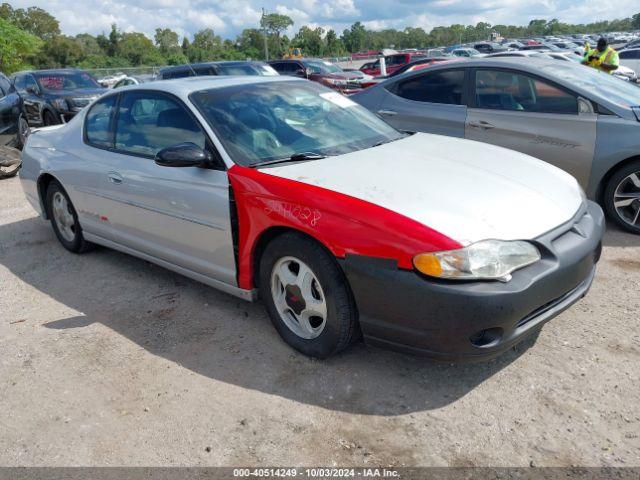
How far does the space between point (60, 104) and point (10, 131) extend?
354cm

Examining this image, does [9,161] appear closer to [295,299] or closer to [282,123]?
[282,123]

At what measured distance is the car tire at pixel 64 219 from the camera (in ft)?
16.5

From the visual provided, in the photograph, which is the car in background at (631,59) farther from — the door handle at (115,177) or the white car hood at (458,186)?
the door handle at (115,177)

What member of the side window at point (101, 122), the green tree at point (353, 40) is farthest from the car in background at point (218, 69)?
the green tree at point (353, 40)

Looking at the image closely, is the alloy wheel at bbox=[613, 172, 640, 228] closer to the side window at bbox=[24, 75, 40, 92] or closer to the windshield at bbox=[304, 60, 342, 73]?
the side window at bbox=[24, 75, 40, 92]

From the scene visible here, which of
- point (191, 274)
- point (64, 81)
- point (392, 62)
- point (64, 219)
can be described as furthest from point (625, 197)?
point (392, 62)

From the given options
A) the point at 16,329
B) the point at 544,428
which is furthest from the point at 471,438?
the point at 16,329

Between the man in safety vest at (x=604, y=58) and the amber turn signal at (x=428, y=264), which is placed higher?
the man in safety vest at (x=604, y=58)

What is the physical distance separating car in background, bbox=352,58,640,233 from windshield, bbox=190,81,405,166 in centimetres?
183

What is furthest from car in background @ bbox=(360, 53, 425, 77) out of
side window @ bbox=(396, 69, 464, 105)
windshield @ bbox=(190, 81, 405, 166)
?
windshield @ bbox=(190, 81, 405, 166)

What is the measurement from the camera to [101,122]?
4559 millimetres

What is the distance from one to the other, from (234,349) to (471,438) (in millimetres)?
1537

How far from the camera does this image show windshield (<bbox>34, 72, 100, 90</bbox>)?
1288 cm

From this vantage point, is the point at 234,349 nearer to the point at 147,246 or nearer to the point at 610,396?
the point at 147,246
